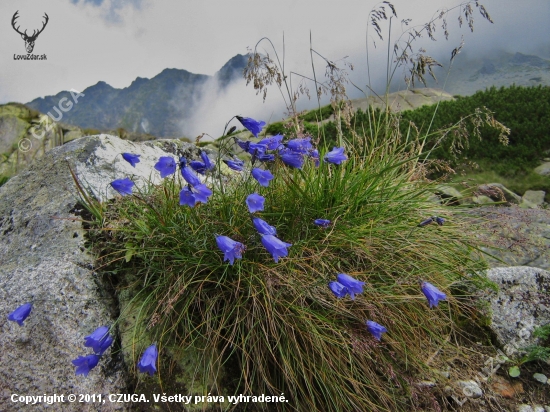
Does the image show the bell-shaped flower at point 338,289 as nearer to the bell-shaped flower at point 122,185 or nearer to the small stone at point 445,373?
the small stone at point 445,373

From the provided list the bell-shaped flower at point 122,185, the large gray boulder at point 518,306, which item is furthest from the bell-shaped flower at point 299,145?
the large gray boulder at point 518,306

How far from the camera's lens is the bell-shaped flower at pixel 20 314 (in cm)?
194

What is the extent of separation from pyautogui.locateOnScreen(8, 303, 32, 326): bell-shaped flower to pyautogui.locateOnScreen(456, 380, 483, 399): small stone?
8.09 ft

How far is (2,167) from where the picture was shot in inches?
631

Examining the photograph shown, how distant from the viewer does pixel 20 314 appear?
1969 mm

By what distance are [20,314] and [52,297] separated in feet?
0.79

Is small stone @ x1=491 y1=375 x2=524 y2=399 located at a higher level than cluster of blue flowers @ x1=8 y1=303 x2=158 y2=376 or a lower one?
lower

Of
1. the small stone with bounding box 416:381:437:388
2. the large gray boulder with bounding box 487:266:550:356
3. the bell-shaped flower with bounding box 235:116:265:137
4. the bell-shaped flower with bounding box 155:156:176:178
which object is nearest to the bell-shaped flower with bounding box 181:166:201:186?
the bell-shaped flower with bounding box 155:156:176:178

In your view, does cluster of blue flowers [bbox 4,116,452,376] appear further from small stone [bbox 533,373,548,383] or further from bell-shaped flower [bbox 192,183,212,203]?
small stone [bbox 533,373,548,383]

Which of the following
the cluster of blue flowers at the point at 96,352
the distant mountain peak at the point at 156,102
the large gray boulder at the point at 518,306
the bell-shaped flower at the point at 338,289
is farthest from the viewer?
the distant mountain peak at the point at 156,102

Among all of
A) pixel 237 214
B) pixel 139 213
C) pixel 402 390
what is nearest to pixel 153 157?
pixel 139 213

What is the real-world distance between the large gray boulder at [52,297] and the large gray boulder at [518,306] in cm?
244

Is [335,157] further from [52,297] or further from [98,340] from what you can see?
[52,297]

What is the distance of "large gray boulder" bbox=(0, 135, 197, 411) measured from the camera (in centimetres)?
207
